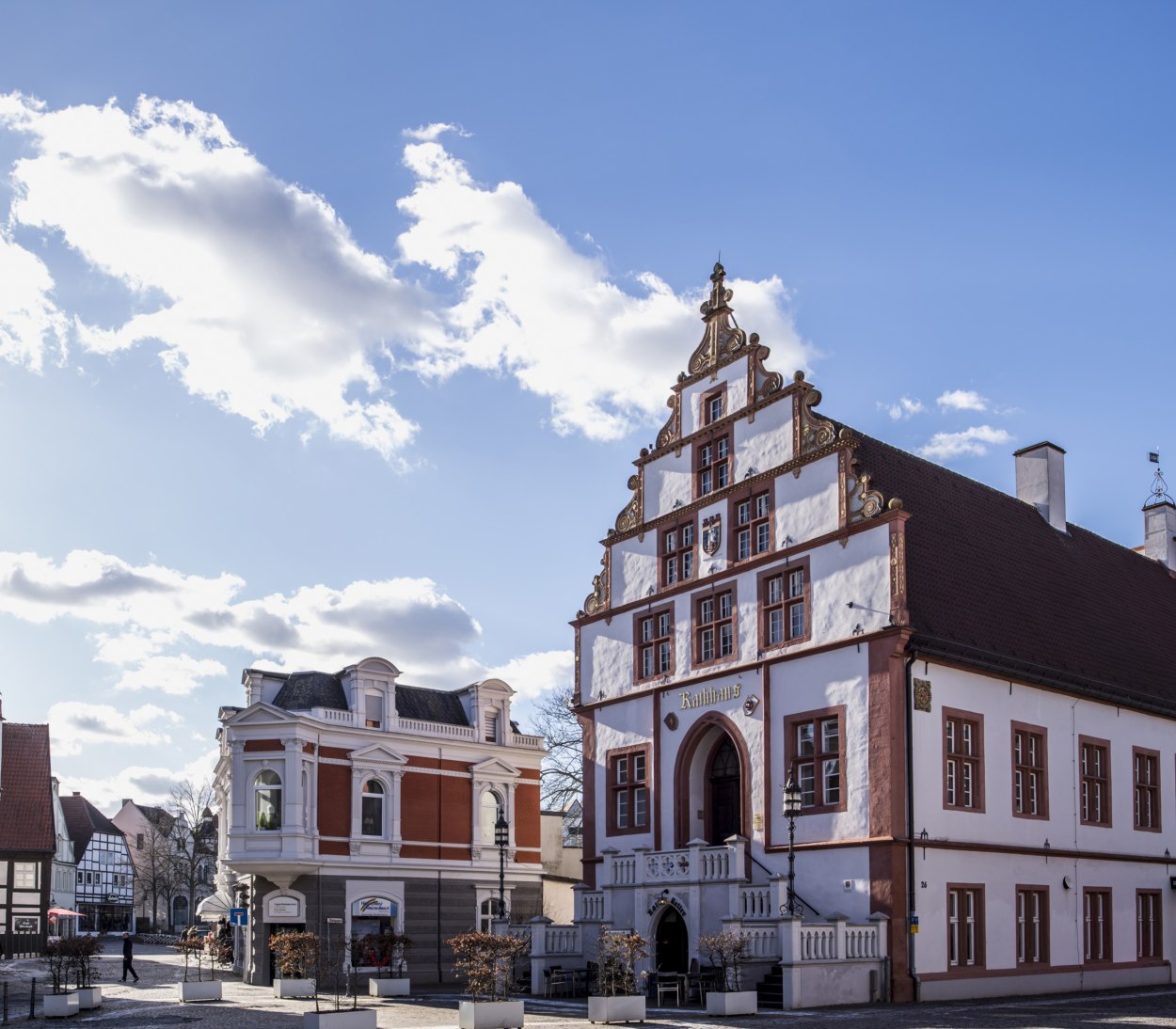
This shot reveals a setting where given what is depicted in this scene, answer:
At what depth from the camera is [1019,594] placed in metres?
35.2

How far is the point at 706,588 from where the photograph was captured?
35.6 m

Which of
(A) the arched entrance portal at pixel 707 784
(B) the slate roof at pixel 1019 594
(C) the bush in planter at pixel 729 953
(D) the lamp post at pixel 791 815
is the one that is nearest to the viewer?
(C) the bush in planter at pixel 729 953

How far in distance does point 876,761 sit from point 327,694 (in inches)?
837

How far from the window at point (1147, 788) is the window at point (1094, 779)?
1502 millimetres

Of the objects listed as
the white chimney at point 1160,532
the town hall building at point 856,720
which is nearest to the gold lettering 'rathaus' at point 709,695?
the town hall building at point 856,720

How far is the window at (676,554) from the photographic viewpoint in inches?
1447

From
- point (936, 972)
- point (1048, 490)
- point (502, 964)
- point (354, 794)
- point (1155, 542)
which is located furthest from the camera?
point (1155, 542)

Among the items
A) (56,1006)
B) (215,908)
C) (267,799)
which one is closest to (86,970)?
(56,1006)

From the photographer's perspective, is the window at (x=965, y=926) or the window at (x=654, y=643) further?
the window at (x=654, y=643)

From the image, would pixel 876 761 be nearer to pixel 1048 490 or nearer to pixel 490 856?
pixel 1048 490

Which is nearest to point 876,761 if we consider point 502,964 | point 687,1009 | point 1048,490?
point 687,1009

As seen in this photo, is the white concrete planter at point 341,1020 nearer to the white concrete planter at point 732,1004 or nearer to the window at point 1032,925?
the white concrete planter at point 732,1004

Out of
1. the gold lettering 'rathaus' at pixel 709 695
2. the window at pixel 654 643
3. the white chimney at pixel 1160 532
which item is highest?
the white chimney at pixel 1160 532

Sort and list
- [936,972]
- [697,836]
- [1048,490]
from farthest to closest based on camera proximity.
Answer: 1. [1048,490]
2. [697,836]
3. [936,972]
